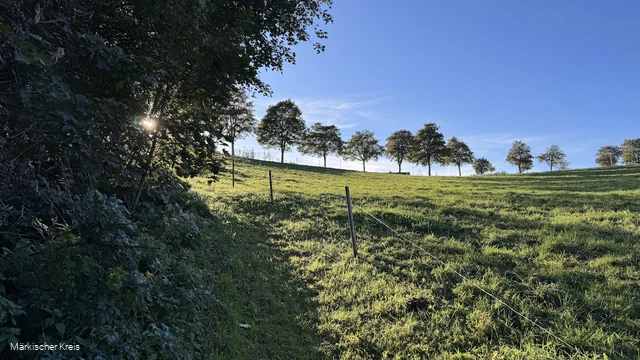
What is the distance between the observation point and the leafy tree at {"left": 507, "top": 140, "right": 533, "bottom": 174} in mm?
58622

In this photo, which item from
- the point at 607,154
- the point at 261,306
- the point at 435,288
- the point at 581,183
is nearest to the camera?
the point at 261,306

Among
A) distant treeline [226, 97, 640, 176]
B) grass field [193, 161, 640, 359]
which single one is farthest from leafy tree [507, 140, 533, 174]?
grass field [193, 161, 640, 359]

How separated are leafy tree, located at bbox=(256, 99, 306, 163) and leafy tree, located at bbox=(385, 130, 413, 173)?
695 inches

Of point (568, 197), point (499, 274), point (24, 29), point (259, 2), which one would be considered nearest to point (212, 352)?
point (24, 29)

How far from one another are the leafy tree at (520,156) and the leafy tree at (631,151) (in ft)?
50.1

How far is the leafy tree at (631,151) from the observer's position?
183ft

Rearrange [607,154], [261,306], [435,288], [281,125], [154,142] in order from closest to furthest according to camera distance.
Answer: [154,142] → [261,306] → [435,288] → [281,125] → [607,154]

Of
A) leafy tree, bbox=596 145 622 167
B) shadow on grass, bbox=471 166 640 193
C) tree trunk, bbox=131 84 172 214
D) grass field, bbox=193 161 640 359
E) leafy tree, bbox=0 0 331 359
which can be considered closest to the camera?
leafy tree, bbox=0 0 331 359

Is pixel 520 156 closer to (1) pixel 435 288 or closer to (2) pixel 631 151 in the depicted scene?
Answer: (2) pixel 631 151

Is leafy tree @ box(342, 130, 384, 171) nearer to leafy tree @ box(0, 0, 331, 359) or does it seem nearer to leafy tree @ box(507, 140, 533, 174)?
leafy tree @ box(507, 140, 533, 174)

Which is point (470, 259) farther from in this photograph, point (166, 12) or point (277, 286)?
point (166, 12)

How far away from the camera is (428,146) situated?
49188 mm

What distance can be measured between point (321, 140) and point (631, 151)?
5760cm

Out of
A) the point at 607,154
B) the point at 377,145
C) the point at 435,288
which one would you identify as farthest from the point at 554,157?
the point at 435,288
